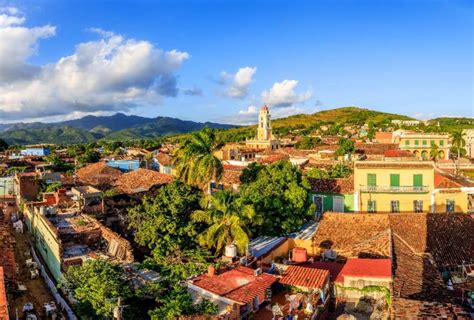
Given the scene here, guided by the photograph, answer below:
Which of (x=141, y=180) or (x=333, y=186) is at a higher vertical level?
(x=141, y=180)

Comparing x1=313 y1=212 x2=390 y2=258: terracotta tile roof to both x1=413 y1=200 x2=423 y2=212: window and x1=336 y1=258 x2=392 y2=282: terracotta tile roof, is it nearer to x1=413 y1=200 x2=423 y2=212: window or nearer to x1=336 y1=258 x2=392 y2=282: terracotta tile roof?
x1=336 y1=258 x2=392 y2=282: terracotta tile roof

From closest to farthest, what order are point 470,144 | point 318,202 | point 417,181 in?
point 417,181
point 318,202
point 470,144

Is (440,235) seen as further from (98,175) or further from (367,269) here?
(98,175)

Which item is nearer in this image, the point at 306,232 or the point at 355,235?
the point at 355,235

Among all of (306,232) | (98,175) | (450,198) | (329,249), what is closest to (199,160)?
(306,232)

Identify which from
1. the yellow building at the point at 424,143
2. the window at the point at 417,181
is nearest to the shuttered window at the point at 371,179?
the window at the point at 417,181

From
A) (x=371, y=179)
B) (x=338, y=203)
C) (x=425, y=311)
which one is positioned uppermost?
(x=371, y=179)

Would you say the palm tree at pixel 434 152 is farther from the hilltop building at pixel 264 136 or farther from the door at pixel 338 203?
the door at pixel 338 203
